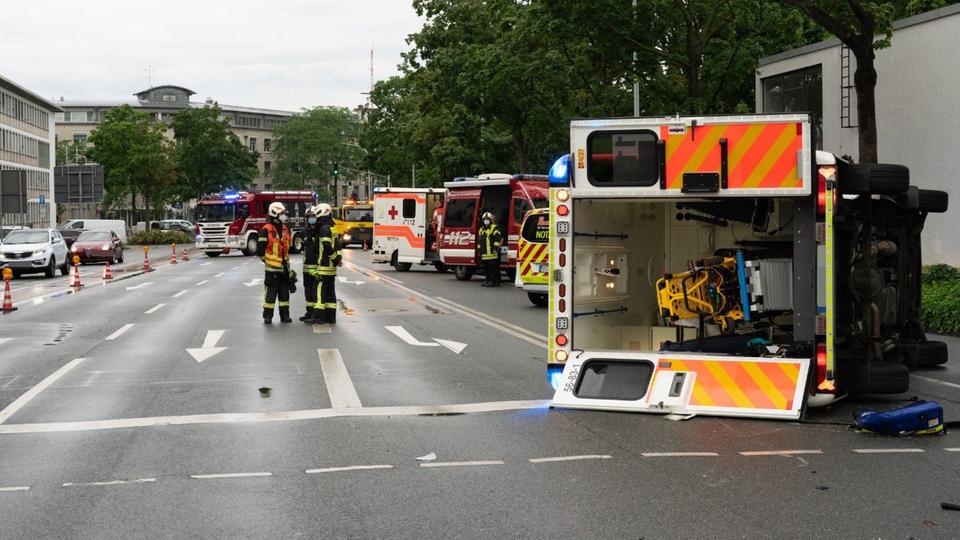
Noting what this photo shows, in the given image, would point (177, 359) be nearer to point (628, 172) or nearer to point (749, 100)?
point (628, 172)

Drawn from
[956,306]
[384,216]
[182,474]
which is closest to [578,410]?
[182,474]

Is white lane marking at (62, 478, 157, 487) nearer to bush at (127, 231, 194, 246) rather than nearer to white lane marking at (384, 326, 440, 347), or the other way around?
white lane marking at (384, 326, 440, 347)

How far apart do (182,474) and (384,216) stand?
32.1 meters

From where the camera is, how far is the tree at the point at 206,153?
114 metres

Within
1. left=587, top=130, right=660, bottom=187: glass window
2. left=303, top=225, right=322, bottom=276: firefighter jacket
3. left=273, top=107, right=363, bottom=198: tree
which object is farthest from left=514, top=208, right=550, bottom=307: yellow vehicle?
left=273, top=107, right=363, bottom=198: tree

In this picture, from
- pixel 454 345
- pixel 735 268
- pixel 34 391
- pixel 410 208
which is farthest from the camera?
pixel 410 208

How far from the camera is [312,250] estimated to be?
17.9 m

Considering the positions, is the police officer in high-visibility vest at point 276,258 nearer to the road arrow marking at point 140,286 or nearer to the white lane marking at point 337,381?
the white lane marking at point 337,381

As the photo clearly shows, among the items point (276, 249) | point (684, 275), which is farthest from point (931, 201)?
point (276, 249)

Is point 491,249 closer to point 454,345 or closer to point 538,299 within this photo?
point 538,299

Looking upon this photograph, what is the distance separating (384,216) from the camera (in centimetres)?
3925

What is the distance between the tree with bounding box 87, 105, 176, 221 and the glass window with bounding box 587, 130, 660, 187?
8185 centimetres

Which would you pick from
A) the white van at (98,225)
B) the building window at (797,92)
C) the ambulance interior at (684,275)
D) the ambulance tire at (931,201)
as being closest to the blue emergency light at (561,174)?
the ambulance interior at (684,275)

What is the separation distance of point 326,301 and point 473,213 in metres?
15.4
